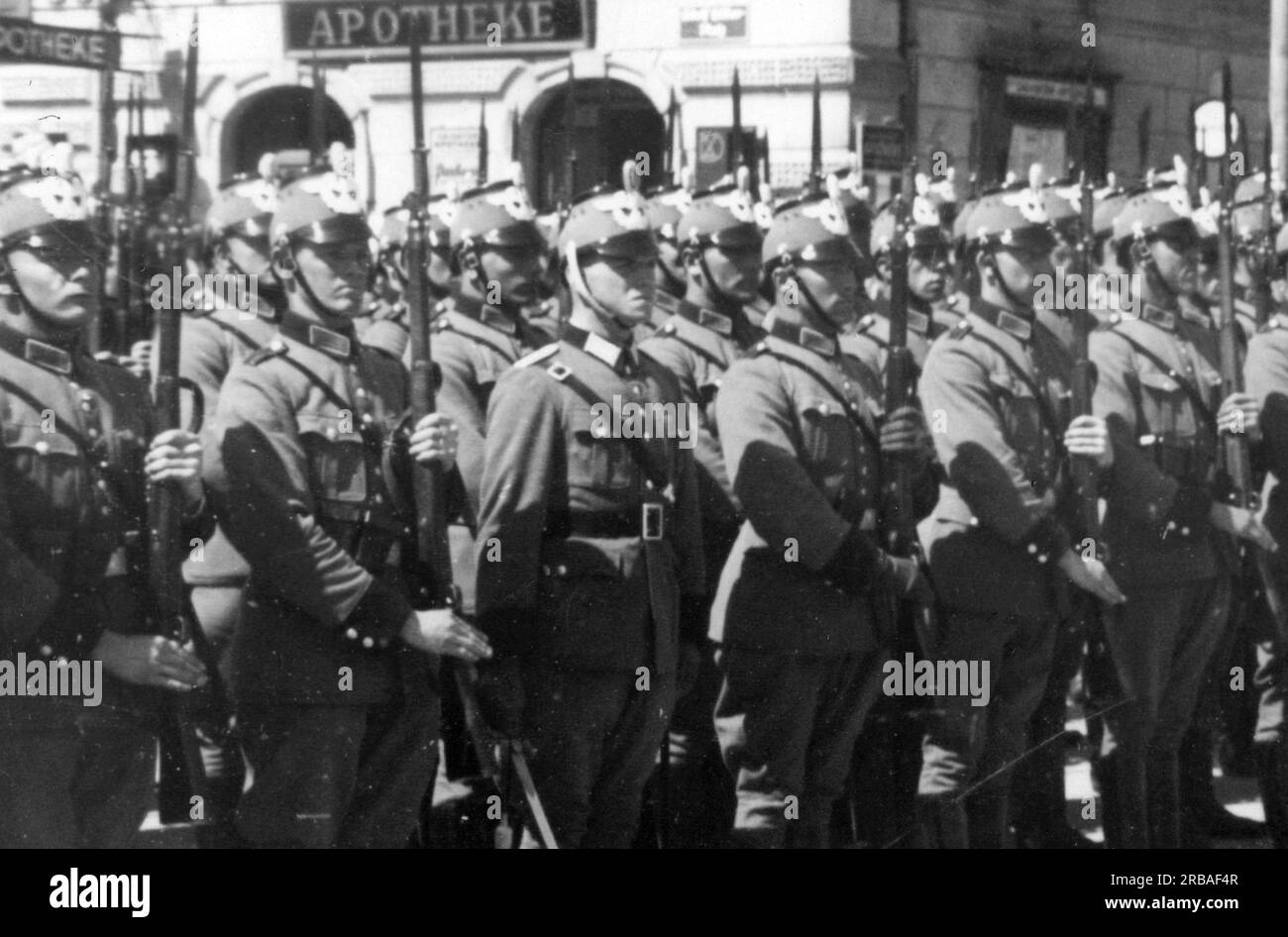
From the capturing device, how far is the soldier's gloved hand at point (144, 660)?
502 cm

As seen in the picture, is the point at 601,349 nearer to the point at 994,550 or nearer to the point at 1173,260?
the point at 994,550

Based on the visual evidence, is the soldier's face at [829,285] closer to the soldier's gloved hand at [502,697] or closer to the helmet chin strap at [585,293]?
the helmet chin strap at [585,293]

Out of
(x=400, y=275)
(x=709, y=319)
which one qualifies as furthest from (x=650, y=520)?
(x=400, y=275)

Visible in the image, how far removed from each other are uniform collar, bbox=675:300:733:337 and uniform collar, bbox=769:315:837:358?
1019mm

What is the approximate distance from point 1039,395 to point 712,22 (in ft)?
4.67

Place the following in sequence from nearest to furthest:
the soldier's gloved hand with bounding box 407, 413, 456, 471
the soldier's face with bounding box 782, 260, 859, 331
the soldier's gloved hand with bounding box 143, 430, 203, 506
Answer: the soldier's gloved hand with bounding box 143, 430, 203, 506, the soldier's gloved hand with bounding box 407, 413, 456, 471, the soldier's face with bounding box 782, 260, 859, 331

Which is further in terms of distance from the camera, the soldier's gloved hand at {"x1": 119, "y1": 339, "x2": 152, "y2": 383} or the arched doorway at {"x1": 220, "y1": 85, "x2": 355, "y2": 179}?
the arched doorway at {"x1": 220, "y1": 85, "x2": 355, "y2": 179}

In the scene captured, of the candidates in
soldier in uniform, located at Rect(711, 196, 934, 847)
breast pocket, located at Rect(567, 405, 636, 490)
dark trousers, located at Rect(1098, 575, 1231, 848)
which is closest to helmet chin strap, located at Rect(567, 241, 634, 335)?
breast pocket, located at Rect(567, 405, 636, 490)

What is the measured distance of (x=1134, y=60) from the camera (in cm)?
689

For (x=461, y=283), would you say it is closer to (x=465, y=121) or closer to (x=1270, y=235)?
(x=465, y=121)

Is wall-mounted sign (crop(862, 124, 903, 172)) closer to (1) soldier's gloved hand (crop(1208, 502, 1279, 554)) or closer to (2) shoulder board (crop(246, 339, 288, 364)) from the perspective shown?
(1) soldier's gloved hand (crop(1208, 502, 1279, 554))

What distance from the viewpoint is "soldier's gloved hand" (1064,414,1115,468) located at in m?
6.25

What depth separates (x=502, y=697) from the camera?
5.54 meters
